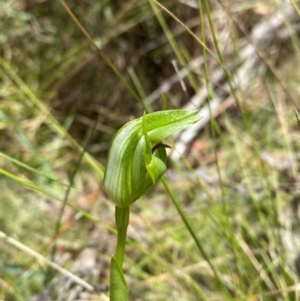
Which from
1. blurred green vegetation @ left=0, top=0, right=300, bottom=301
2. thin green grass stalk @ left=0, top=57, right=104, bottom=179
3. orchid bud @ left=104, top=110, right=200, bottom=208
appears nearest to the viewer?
orchid bud @ left=104, top=110, right=200, bottom=208

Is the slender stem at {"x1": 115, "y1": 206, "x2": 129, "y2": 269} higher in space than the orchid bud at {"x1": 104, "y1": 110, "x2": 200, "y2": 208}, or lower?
lower

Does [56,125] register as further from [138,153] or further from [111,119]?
[111,119]

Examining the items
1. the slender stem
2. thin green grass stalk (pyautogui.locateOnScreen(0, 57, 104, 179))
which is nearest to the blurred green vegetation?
thin green grass stalk (pyautogui.locateOnScreen(0, 57, 104, 179))

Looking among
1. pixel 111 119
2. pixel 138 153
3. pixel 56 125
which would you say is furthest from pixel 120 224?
pixel 111 119

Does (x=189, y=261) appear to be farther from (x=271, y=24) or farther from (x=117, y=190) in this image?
(x=271, y=24)

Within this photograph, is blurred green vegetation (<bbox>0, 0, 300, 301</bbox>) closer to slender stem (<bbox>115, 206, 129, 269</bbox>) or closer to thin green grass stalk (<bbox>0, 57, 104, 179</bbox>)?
thin green grass stalk (<bbox>0, 57, 104, 179</bbox>)

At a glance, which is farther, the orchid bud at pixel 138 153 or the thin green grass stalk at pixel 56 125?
the thin green grass stalk at pixel 56 125

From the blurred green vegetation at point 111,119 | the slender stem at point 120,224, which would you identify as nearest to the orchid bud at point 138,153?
the slender stem at point 120,224

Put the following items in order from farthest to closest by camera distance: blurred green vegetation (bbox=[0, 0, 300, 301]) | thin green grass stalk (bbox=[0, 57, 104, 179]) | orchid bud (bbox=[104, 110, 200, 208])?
blurred green vegetation (bbox=[0, 0, 300, 301]), thin green grass stalk (bbox=[0, 57, 104, 179]), orchid bud (bbox=[104, 110, 200, 208])

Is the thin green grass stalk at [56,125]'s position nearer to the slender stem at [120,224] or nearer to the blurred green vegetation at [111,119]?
the blurred green vegetation at [111,119]

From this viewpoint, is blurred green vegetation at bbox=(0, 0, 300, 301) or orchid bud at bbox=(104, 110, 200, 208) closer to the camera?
orchid bud at bbox=(104, 110, 200, 208)
